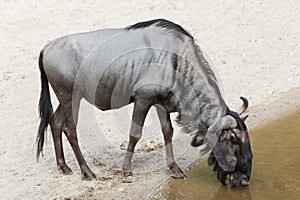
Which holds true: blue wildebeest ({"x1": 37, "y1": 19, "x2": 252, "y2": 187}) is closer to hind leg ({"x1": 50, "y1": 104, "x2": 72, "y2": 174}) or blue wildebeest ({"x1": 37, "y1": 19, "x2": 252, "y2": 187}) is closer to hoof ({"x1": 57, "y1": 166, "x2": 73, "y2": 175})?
hind leg ({"x1": 50, "y1": 104, "x2": 72, "y2": 174})

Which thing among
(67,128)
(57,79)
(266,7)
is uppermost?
(57,79)

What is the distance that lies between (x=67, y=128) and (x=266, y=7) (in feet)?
27.5

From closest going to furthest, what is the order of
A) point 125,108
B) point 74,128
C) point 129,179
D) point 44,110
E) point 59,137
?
point 129,179
point 74,128
point 59,137
point 44,110
point 125,108

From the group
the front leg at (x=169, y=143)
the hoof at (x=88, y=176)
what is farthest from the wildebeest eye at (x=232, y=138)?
the hoof at (x=88, y=176)

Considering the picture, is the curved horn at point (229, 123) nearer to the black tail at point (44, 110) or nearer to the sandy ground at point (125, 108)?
the sandy ground at point (125, 108)

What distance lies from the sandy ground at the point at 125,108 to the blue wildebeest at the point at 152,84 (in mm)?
476

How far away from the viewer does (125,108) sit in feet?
31.9

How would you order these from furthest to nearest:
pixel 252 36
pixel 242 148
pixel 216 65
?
pixel 252 36 < pixel 216 65 < pixel 242 148

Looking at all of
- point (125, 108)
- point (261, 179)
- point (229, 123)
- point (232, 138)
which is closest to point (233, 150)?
point (232, 138)

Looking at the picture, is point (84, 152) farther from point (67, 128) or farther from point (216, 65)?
point (216, 65)

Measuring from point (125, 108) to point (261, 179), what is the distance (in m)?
3.17

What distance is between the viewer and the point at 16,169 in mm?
7734

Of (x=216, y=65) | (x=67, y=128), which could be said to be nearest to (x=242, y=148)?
(x=67, y=128)

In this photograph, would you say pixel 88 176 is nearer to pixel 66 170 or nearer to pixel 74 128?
pixel 66 170
